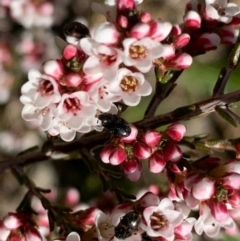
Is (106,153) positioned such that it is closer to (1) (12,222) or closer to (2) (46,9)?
(1) (12,222)

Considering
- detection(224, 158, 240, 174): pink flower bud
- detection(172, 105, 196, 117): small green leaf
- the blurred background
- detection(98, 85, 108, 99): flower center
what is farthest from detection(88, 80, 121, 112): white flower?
the blurred background

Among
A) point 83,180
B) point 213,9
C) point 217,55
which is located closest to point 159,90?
point 213,9

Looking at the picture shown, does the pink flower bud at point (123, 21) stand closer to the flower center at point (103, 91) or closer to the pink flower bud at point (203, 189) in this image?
the flower center at point (103, 91)

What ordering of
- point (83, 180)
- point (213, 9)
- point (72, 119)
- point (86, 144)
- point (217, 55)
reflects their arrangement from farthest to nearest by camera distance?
point (217, 55) → point (83, 180) → point (86, 144) → point (213, 9) → point (72, 119)

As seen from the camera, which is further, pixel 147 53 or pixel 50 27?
pixel 50 27

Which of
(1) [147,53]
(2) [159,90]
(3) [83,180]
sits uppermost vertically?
(1) [147,53]

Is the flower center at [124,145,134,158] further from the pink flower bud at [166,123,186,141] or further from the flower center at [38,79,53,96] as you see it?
the flower center at [38,79,53,96]

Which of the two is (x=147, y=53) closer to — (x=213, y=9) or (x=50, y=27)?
(x=213, y=9)
